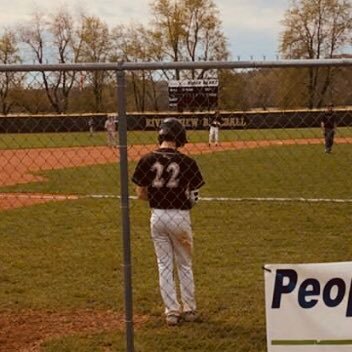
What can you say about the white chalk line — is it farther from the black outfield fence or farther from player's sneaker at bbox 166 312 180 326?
player's sneaker at bbox 166 312 180 326

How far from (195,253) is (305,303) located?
4.90 meters

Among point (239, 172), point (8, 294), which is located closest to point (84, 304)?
point (8, 294)

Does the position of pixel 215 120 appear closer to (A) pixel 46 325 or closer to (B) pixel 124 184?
(B) pixel 124 184

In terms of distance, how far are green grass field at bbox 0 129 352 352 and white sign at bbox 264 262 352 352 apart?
1414 mm

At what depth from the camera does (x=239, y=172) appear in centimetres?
1981

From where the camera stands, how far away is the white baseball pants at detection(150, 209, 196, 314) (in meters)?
6.16

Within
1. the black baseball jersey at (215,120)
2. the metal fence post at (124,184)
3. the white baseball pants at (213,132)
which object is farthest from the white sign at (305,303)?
the white baseball pants at (213,132)

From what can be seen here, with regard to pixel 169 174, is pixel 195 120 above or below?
above

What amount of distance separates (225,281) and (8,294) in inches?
93.0

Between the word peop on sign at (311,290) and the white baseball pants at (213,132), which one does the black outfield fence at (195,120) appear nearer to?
the white baseball pants at (213,132)

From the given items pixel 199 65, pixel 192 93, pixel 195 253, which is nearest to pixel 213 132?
pixel 195 253

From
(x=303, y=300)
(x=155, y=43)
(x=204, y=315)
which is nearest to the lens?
(x=303, y=300)

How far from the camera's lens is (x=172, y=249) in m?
6.41

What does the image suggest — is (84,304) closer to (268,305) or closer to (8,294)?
(8,294)
